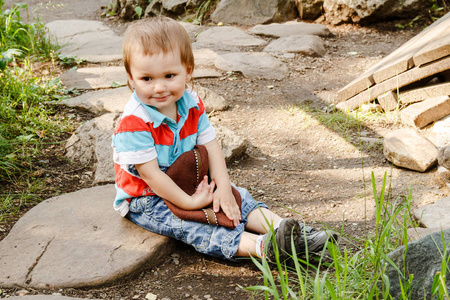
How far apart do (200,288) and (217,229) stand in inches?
11.2

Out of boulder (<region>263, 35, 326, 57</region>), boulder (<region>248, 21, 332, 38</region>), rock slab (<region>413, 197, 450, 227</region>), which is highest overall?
boulder (<region>248, 21, 332, 38</region>)

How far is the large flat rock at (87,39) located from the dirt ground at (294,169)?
1.45 meters

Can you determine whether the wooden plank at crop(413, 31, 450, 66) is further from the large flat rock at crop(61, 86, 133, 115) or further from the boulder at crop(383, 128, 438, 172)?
the large flat rock at crop(61, 86, 133, 115)

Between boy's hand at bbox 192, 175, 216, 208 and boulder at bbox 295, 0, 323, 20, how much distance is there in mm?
4656

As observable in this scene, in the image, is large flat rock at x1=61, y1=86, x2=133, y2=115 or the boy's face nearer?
the boy's face

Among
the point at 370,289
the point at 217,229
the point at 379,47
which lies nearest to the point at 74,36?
the point at 379,47

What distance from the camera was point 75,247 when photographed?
2207 mm

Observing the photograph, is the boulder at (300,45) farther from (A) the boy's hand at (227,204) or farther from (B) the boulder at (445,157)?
(A) the boy's hand at (227,204)

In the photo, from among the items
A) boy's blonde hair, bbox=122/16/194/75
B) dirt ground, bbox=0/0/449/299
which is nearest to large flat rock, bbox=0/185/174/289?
dirt ground, bbox=0/0/449/299

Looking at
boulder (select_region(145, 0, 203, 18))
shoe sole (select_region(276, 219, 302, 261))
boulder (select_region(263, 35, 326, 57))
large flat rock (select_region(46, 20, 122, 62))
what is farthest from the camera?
boulder (select_region(145, 0, 203, 18))

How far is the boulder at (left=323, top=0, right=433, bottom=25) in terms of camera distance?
19.0 feet

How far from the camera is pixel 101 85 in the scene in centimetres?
439

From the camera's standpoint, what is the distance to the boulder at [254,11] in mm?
6430

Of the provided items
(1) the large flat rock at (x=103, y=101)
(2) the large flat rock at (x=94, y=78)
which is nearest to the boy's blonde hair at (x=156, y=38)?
(1) the large flat rock at (x=103, y=101)
